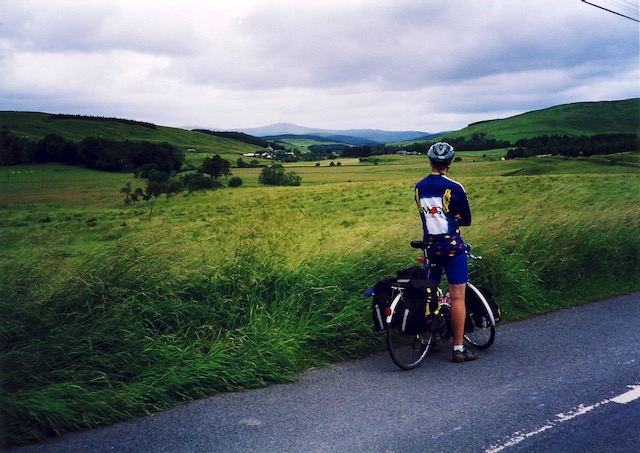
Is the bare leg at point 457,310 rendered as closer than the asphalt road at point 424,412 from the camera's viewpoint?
No

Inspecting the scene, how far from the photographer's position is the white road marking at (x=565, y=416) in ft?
12.4

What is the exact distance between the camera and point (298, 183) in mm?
23266

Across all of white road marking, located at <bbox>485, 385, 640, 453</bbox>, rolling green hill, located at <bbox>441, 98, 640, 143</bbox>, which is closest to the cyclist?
white road marking, located at <bbox>485, 385, 640, 453</bbox>

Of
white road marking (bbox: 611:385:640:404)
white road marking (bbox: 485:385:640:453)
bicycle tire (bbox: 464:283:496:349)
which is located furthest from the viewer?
bicycle tire (bbox: 464:283:496:349)

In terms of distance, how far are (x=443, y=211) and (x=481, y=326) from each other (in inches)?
62.1

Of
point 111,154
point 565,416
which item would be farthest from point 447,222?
point 111,154

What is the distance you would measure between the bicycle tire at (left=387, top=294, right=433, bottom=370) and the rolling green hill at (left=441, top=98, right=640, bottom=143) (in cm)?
Result: 6446

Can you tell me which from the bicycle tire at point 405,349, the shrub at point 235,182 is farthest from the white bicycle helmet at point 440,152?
the shrub at point 235,182

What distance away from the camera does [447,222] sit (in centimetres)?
554

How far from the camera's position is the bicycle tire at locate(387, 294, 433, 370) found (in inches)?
216

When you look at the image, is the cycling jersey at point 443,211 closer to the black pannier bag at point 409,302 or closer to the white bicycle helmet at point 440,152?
the white bicycle helmet at point 440,152

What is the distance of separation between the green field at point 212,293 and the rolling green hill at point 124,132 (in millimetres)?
8681

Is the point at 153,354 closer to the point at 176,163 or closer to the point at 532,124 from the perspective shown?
the point at 176,163

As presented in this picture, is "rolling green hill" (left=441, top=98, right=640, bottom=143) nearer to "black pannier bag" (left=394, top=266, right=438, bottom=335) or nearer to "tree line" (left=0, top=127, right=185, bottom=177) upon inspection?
"tree line" (left=0, top=127, right=185, bottom=177)
